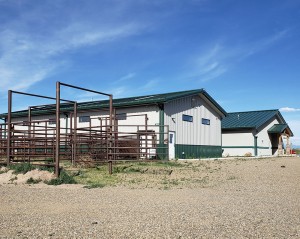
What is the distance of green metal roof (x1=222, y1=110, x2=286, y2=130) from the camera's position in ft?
115

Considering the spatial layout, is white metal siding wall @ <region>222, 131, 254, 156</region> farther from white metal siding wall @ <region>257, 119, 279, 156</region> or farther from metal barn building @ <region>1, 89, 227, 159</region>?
metal barn building @ <region>1, 89, 227, 159</region>

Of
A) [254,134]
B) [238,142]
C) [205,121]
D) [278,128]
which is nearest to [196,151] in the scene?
[205,121]

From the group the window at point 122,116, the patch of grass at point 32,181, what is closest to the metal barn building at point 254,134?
the window at point 122,116

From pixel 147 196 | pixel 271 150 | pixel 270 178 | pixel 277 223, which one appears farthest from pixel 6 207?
pixel 271 150

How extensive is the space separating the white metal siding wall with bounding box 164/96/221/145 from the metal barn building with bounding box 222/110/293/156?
4.57 m

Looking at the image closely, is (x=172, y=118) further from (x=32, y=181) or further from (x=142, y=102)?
(x=32, y=181)

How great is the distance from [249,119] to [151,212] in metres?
31.9

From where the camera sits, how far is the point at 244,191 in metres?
9.94

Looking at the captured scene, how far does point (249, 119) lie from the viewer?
37.0m

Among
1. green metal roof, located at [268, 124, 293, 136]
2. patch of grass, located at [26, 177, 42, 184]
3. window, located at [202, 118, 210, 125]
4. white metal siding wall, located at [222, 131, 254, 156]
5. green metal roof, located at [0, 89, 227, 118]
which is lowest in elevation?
patch of grass, located at [26, 177, 42, 184]

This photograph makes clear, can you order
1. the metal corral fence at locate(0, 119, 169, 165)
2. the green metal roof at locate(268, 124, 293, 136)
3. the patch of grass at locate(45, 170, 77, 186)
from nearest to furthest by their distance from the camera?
1. the patch of grass at locate(45, 170, 77, 186)
2. the metal corral fence at locate(0, 119, 169, 165)
3. the green metal roof at locate(268, 124, 293, 136)

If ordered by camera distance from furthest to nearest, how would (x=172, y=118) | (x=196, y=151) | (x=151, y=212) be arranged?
(x=196, y=151)
(x=172, y=118)
(x=151, y=212)

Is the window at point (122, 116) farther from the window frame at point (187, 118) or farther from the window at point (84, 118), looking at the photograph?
the window frame at point (187, 118)

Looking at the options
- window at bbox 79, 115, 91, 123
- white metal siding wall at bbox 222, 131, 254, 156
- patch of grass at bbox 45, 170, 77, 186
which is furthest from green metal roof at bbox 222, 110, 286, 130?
patch of grass at bbox 45, 170, 77, 186
